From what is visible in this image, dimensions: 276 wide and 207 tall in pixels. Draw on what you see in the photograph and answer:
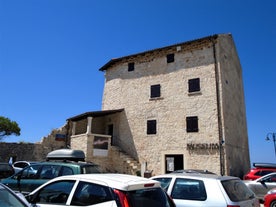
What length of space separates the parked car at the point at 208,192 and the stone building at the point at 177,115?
35.6ft

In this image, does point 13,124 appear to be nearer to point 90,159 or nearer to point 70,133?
point 70,133

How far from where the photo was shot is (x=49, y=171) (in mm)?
7340

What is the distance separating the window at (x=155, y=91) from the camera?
19.1 meters

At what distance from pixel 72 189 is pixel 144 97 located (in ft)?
52.2

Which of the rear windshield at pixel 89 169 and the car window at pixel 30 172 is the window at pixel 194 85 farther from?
the car window at pixel 30 172

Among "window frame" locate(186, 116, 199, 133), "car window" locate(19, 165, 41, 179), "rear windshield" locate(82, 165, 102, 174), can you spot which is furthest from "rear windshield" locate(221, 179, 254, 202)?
"window frame" locate(186, 116, 199, 133)

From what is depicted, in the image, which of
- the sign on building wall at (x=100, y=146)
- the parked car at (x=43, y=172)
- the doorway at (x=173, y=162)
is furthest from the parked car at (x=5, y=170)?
the doorway at (x=173, y=162)

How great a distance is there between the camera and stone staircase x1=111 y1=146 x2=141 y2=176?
18016 mm

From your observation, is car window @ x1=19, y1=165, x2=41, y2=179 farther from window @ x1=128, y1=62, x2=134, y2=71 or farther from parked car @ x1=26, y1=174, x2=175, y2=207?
window @ x1=128, y1=62, x2=134, y2=71

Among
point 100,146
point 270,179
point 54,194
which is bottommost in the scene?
point 270,179

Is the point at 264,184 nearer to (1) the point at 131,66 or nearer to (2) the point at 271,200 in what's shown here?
(2) the point at 271,200

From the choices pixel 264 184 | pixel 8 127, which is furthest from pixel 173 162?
pixel 8 127

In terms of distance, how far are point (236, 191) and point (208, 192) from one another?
56cm

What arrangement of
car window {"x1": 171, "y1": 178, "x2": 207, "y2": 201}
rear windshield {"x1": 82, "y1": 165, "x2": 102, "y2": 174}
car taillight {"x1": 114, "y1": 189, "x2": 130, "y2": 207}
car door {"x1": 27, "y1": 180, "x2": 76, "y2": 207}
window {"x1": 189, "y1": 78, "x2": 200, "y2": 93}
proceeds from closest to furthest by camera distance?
car taillight {"x1": 114, "y1": 189, "x2": 130, "y2": 207} < car door {"x1": 27, "y1": 180, "x2": 76, "y2": 207} < car window {"x1": 171, "y1": 178, "x2": 207, "y2": 201} < rear windshield {"x1": 82, "y1": 165, "x2": 102, "y2": 174} < window {"x1": 189, "y1": 78, "x2": 200, "y2": 93}
